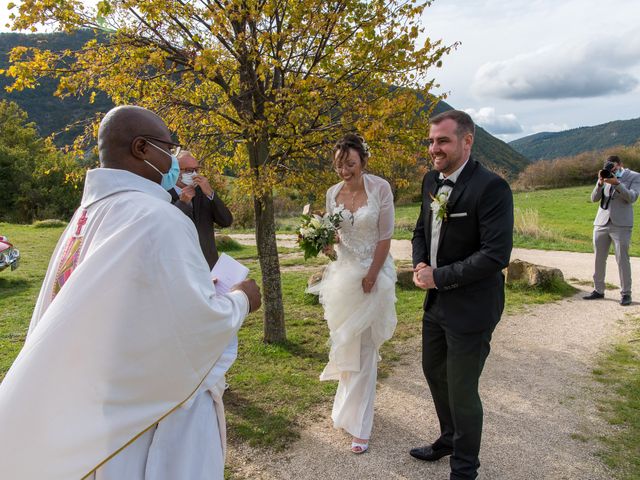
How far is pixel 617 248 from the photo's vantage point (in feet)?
26.9

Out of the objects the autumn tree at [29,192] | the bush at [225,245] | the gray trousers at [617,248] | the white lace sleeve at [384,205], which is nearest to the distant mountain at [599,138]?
the autumn tree at [29,192]

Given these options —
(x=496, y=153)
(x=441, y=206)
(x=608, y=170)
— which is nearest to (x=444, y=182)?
(x=441, y=206)

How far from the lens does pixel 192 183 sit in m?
4.47

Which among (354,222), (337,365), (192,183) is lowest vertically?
(337,365)

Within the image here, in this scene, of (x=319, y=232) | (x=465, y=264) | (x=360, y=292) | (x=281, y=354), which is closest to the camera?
(x=465, y=264)

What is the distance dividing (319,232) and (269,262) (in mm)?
1798

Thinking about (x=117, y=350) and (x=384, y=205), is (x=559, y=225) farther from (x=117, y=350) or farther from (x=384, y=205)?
(x=117, y=350)

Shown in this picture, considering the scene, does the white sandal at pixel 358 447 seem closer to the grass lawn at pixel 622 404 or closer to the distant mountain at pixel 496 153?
the grass lawn at pixel 622 404

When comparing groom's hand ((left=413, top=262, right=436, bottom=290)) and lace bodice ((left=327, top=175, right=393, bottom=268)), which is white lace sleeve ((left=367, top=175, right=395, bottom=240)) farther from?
groom's hand ((left=413, top=262, right=436, bottom=290))

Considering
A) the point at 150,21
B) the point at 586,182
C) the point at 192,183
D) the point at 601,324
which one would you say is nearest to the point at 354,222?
the point at 192,183

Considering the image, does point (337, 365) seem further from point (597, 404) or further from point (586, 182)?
point (586, 182)

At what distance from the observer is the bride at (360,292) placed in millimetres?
4203

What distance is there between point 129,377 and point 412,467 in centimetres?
285

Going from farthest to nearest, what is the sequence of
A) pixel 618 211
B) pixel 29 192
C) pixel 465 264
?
pixel 29 192, pixel 618 211, pixel 465 264
